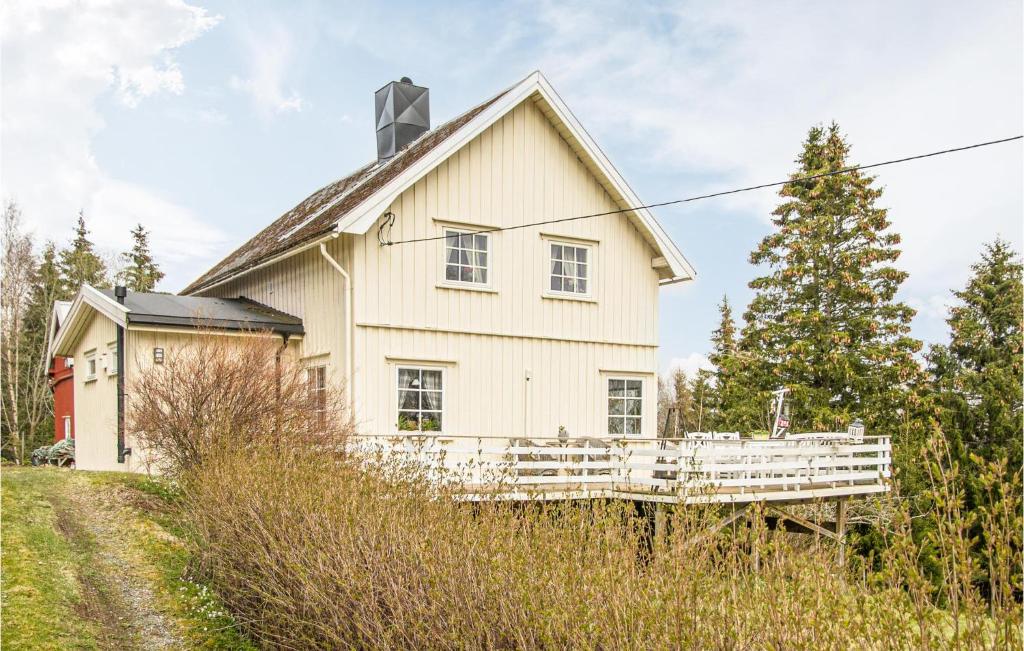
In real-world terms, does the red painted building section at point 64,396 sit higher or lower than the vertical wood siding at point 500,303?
lower

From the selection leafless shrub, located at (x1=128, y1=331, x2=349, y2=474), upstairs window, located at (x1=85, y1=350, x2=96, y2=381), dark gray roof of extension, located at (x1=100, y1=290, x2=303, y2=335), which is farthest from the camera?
upstairs window, located at (x1=85, y1=350, x2=96, y2=381)

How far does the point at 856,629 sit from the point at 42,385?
36.8 metres

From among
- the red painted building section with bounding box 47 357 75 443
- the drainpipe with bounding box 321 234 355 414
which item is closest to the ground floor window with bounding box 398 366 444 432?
the drainpipe with bounding box 321 234 355 414

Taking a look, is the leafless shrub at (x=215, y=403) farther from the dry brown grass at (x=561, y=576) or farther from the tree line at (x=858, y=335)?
the tree line at (x=858, y=335)

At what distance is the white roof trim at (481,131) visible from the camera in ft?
44.3

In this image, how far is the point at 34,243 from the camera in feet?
107

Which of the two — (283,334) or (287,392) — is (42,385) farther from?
(287,392)

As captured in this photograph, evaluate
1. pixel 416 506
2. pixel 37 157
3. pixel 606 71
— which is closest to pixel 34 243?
pixel 37 157

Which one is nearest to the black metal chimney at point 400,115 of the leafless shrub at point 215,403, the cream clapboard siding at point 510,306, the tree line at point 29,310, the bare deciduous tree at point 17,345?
the cream clapboard siding at point 510,306

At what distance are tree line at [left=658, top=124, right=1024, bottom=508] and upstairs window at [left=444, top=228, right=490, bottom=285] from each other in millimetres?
13455

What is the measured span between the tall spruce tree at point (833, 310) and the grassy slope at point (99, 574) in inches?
778

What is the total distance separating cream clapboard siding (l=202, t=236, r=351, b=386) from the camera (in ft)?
46.8

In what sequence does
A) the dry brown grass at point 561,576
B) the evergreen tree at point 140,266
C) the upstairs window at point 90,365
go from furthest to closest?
the evergreen tree at point 140,266 → the upstairs window at point 90,365 → the dry brown grass at point 561,576

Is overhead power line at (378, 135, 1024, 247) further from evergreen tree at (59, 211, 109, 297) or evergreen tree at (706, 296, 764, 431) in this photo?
evergreen tree at (59, 211, 109, 297)
